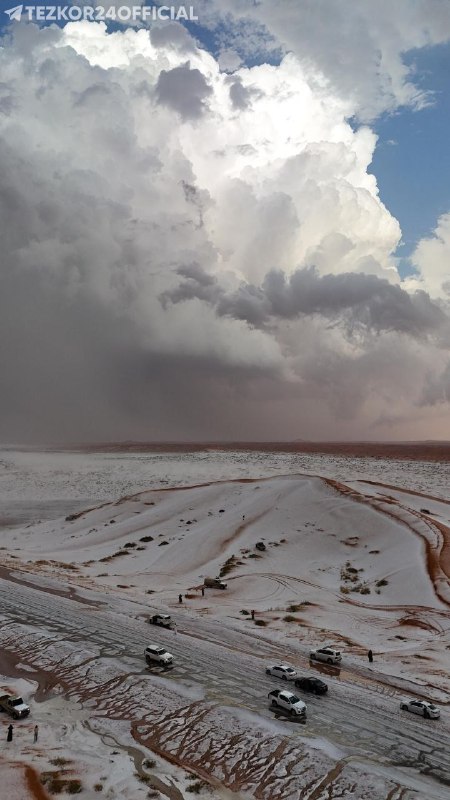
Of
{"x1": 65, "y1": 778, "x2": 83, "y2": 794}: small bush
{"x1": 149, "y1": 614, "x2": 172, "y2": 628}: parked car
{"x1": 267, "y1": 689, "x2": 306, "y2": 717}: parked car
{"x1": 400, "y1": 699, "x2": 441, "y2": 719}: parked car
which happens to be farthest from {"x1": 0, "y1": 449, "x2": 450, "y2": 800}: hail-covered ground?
{"x1": 149, "y1": 614, "x2": 172, "y2": 628}: parked car

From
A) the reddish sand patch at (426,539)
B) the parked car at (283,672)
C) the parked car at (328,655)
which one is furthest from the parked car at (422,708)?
the reddish sand patch at (426,539)

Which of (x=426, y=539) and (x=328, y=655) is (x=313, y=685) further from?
(x=426, y=539)

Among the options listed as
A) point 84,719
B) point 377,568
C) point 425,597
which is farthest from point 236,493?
point 84,719

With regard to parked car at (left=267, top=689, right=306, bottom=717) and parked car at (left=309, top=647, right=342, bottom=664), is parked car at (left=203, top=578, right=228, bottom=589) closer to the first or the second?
parked car at (left=309, top=647, right=342, bottom=664)

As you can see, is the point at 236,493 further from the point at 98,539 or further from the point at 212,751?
the point at 212,751

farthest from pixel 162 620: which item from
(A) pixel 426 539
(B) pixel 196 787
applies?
(A) pixel 426 539

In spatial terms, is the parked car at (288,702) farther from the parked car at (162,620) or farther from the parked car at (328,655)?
the parked car at (162,620)
